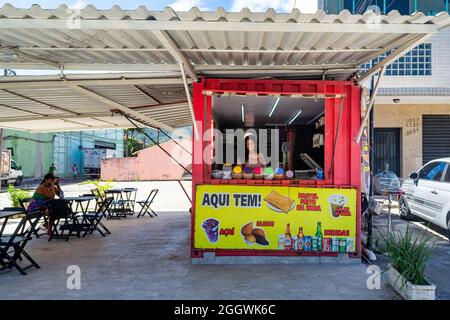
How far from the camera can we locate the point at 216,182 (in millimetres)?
5570

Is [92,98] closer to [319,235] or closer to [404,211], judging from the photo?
[319,235]

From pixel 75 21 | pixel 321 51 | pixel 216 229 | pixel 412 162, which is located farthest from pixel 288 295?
pixel 412 162

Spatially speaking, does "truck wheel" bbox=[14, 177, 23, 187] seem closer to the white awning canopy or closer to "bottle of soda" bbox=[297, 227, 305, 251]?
the white awning canopy

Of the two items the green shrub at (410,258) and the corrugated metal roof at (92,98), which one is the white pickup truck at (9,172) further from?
the green shrub at (410,258)

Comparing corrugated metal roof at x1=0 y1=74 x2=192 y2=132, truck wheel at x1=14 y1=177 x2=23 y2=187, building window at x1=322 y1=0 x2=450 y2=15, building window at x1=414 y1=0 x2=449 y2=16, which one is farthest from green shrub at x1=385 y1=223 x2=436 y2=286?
truck wheel at x1=14 y1=177 x2=23 y2=187

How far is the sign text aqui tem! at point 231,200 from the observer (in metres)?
5.51

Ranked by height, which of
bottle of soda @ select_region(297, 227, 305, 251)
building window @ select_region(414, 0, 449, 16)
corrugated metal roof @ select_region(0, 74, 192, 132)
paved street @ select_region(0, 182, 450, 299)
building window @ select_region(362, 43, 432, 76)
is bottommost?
paved street @ select_region(0, 182, 450, 299)

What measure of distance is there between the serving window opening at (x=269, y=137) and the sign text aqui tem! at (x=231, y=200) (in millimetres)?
276

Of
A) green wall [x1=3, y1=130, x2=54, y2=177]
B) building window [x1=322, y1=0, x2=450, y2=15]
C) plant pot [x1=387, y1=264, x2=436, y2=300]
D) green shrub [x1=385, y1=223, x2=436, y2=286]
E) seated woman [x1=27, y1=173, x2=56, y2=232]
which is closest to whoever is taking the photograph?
plant pot [x1=387, y1=264, x2=436, y2=300]

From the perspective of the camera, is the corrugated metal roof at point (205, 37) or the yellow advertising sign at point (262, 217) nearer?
the corrugated metal roof at point (205, 37)

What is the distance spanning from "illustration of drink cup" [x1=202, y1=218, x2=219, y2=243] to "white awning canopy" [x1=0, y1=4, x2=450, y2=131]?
2.12 m

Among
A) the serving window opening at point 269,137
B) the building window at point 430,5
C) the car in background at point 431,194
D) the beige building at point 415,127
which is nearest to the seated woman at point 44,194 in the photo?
the serving window opening at point 269,137

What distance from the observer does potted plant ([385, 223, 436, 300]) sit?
155 inches
